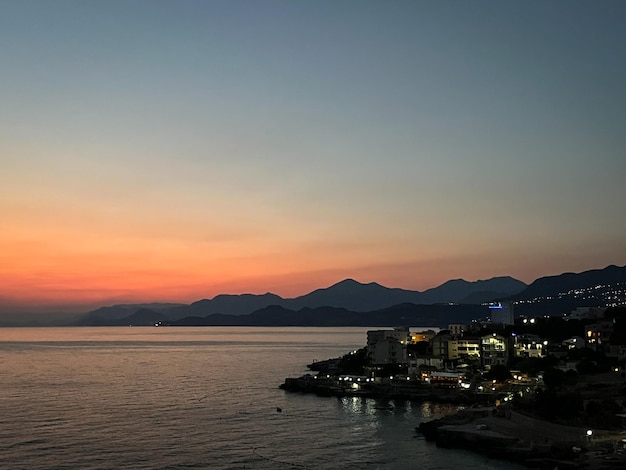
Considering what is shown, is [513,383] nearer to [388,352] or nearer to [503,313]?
[388,352]

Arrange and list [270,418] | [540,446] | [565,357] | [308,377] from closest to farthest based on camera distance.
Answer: [540,446], [270,418], [565,357], [308,377]

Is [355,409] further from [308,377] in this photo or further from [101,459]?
[101,459]

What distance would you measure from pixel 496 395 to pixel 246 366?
38.4m

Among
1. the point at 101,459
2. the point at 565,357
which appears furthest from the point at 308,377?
the point at 101,459

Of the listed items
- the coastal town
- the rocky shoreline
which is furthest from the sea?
the coastal town

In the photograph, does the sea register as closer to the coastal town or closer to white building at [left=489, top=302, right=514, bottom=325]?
the coastal town

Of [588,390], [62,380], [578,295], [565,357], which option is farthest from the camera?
[578,295]

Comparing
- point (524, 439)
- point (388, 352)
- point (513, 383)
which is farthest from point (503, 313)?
point (524, 439)

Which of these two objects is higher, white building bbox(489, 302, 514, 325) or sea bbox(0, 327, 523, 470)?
white building bbox(489, 302, 514, 325)

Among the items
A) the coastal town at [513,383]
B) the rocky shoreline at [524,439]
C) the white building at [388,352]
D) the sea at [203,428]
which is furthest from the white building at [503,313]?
the rocky shoreline at [524,439]

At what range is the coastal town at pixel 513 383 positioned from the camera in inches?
968

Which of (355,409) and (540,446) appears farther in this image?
(355,409)

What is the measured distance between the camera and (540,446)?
79.1ft

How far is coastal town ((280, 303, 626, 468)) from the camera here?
24.6 m
